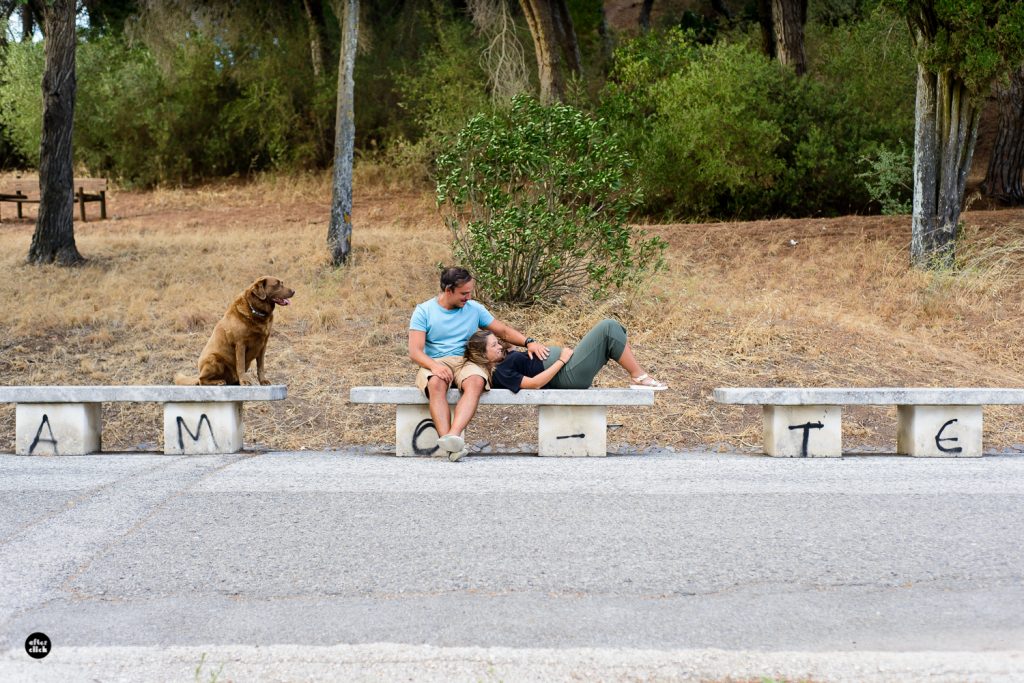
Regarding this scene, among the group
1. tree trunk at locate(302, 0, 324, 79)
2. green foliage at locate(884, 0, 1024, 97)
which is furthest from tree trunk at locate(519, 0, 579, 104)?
tree trunk at locate(302, 0, 324, 79)

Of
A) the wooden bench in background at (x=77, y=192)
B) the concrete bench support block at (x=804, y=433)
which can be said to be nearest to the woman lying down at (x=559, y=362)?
the concrete bench support block at (x=804, y=433)

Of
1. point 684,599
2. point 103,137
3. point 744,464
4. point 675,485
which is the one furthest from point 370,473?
point 103,137

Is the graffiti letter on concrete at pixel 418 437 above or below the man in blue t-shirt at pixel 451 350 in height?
below

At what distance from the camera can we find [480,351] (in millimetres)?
7035

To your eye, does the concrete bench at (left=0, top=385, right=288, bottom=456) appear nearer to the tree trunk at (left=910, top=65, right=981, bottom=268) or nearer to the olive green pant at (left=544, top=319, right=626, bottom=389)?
the olive green pant at (left=544, top=319, right=626, bottom=389)

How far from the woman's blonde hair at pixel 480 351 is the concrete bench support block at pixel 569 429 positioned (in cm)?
48

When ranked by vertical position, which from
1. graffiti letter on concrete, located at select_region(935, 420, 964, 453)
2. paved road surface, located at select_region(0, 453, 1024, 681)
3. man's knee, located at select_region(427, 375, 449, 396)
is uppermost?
man's knee, located at select_region(427, 375, 449, 396)

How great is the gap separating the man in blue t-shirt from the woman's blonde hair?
6cm

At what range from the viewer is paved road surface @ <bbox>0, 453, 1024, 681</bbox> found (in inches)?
131

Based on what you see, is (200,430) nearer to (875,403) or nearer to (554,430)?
(554,430)

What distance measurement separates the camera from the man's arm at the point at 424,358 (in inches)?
269

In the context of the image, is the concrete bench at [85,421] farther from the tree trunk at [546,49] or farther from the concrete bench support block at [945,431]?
the tree trunk at [546,49]

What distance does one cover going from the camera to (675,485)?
586cm

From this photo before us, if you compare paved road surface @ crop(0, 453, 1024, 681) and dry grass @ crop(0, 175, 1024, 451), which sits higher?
dry grass @ crop(0, 175, 1024, 451)
